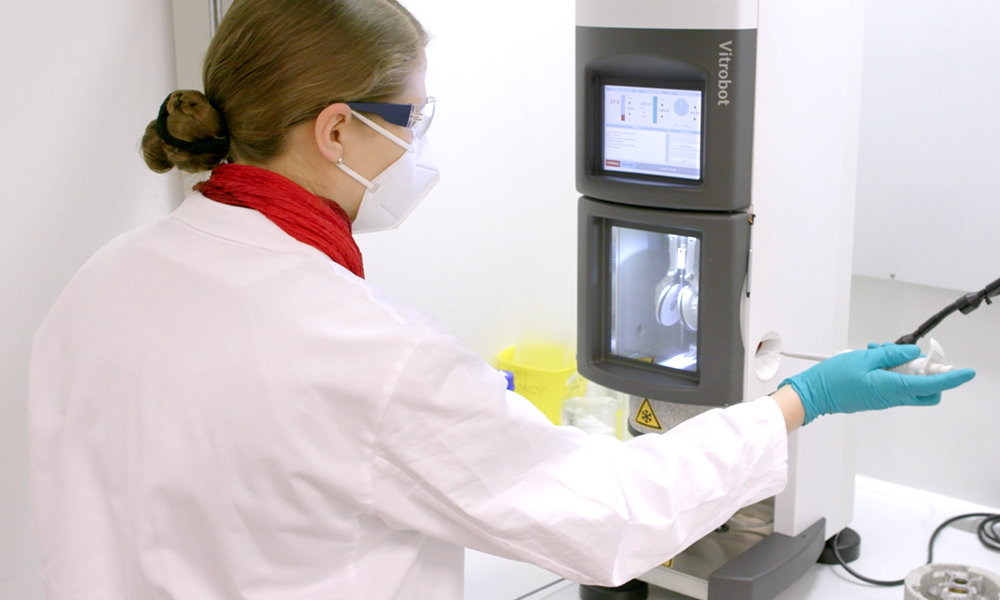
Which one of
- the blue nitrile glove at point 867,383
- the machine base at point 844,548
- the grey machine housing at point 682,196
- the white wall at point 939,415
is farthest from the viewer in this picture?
the white wall at point 939,415

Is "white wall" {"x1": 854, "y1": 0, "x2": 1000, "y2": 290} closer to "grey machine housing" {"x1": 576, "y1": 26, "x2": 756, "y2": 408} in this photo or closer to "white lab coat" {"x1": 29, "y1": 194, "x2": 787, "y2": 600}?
"grey machine housing" {"x1": 576, "y1": 26, "x2": 756, "y2": 408}

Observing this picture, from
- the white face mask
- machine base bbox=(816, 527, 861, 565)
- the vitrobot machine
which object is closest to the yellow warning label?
the vitrobot machine

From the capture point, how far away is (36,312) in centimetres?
128

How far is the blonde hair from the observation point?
90 cm

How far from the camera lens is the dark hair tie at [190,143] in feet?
3.14

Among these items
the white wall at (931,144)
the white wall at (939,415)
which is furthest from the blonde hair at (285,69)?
the white wall at (939,415)

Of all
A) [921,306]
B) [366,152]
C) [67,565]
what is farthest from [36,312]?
[921,306]

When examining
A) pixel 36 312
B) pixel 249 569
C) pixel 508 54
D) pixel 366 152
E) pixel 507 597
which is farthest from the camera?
pixel 508 54

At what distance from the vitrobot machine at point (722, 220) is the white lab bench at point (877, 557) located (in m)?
0.08

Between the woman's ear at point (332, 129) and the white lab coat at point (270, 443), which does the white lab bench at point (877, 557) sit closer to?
the white lab coat at point (270, 443)

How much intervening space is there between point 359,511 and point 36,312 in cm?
68

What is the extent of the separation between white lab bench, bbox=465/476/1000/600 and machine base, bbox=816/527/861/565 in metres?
0.01

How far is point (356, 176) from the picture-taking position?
99 cm

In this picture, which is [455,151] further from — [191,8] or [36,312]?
[36,312]
